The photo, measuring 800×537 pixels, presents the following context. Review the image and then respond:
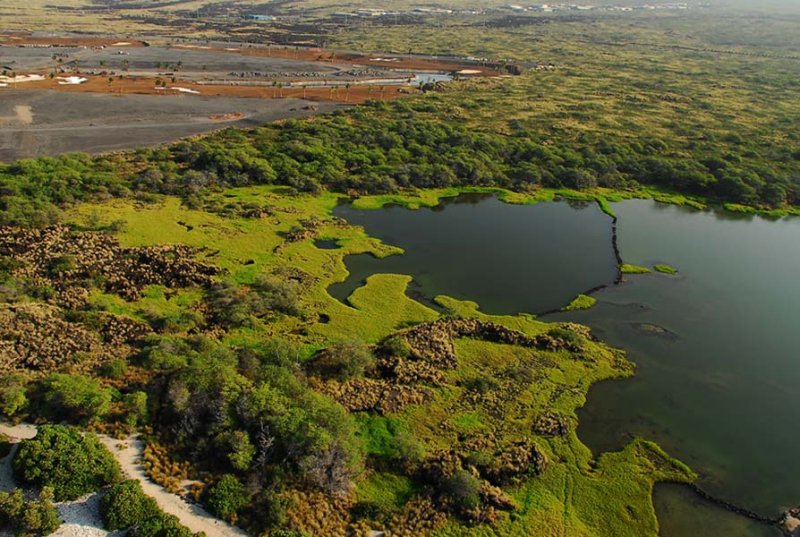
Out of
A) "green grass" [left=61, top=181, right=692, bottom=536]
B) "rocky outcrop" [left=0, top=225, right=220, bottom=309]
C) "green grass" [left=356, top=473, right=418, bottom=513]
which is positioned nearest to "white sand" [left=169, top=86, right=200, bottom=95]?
"green grass" [left=61, top=181, right=692, bottom=536]

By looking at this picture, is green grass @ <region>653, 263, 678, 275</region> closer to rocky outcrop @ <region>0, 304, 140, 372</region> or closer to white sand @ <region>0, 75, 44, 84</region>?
rocky outcrop @ <region>0, 304, 140, 372</region>

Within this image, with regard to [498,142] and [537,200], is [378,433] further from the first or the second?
[498,142]

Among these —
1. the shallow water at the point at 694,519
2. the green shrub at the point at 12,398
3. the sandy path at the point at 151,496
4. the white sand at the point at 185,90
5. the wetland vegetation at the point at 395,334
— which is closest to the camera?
the sandy path at the point at 151,496

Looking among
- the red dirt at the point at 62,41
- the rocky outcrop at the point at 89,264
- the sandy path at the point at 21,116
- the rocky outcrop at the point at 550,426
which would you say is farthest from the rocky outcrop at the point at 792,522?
the red dirt at the point at 62,41

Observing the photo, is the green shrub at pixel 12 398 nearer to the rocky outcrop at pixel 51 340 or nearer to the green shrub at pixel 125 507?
the rocky outcrop at pixel 51 340

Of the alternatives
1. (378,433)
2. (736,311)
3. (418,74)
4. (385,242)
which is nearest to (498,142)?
(385,242)
